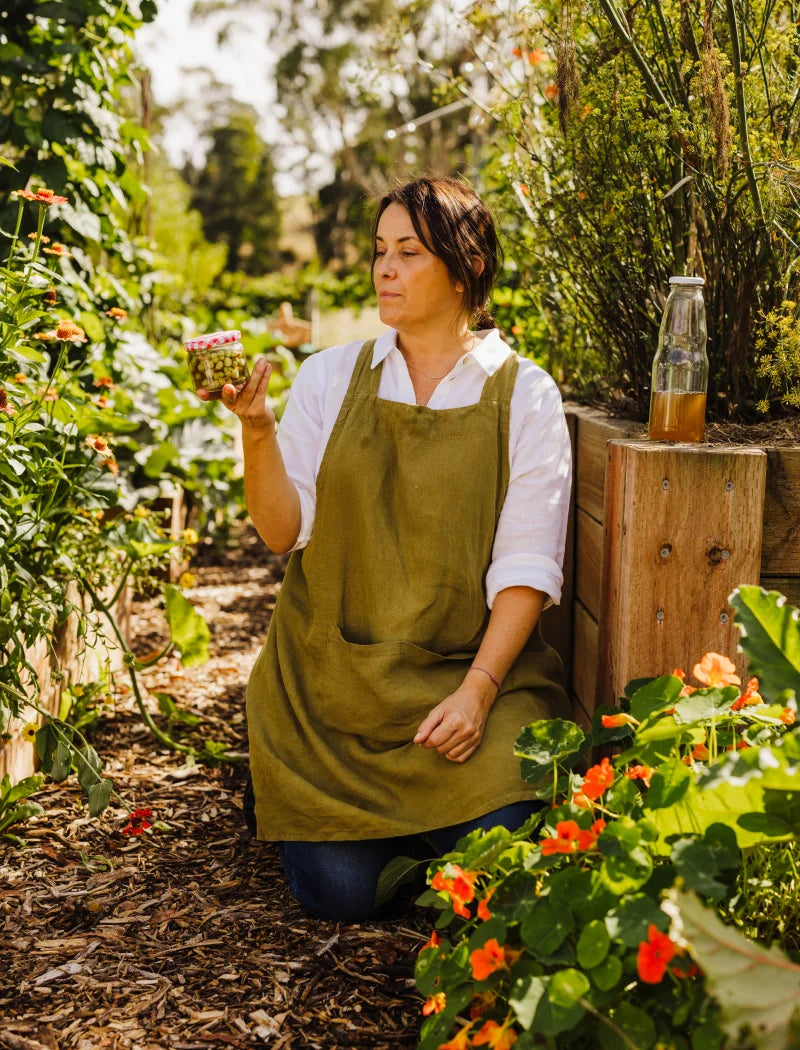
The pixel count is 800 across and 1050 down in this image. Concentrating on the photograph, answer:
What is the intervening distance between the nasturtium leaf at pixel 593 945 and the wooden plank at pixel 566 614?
4.21 feet

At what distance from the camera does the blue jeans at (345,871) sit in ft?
6.09

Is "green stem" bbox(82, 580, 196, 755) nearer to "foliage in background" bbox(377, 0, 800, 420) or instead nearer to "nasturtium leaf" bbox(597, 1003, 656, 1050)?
"foliage in background" bbox(377, 0, 800, 420)

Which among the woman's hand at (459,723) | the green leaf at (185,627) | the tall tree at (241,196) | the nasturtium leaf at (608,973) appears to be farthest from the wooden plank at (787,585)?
the tall tree at (241,196)

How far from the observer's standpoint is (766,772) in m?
1.08

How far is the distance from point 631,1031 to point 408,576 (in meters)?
0.93

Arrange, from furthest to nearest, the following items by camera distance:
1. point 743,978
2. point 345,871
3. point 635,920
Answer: point 345,871 → point 635,920 → point 743,978

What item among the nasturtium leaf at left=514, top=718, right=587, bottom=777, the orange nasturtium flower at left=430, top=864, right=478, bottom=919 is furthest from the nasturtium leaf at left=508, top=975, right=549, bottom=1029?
the nasturtium leaf at left=514, top=718, right=587, bottom=777

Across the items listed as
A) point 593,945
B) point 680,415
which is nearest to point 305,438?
point 680,415

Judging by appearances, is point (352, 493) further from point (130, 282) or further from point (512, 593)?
point (130, 282)

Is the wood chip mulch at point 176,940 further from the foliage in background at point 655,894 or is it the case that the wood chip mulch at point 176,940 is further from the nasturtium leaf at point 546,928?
the nasturtium leaf at point 546,928

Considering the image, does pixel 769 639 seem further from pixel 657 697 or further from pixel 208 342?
pixel 208 342

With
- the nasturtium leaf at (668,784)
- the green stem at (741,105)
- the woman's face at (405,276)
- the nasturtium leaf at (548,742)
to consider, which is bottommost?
the nasturtium leaf at (548,742)

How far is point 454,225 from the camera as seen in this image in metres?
1.96

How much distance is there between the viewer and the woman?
6.10 ft
